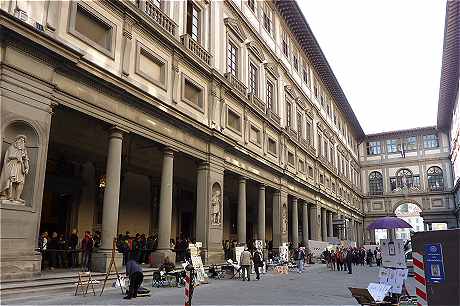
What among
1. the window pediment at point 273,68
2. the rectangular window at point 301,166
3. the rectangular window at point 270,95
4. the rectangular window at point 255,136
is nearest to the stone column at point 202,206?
the rectangular window at point 255,136

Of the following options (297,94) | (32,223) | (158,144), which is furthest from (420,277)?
(297,94)

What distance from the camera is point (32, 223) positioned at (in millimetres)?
10844

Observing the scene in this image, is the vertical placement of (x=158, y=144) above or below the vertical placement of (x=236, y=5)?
below

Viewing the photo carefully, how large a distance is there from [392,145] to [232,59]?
50.2 metres

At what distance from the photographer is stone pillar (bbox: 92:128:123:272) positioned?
13617mm

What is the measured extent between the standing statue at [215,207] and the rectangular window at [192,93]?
14.5 feet

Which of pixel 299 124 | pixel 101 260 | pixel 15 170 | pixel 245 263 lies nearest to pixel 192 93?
pixel 245 263

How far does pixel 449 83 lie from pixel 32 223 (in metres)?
44.6

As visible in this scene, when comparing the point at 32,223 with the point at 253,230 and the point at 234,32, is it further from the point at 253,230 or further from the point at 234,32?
the point at 253,230

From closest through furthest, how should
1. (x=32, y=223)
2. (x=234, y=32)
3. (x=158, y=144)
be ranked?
1. (x=32, y=223)
2. (x=158, y=144)
3. (x=234, y=32)

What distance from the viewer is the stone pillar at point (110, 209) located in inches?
536

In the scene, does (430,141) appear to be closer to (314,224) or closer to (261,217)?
(314,224)

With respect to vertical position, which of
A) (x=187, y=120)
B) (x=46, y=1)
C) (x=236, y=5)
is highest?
(x=236, y=5)

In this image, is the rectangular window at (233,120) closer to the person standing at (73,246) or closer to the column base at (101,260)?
the person standing at (73,246)
